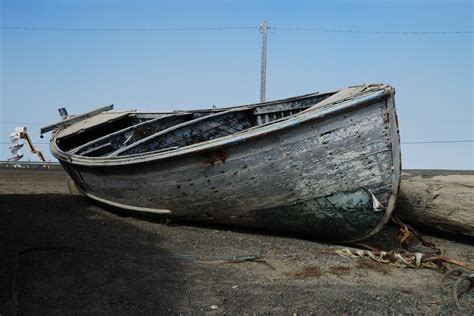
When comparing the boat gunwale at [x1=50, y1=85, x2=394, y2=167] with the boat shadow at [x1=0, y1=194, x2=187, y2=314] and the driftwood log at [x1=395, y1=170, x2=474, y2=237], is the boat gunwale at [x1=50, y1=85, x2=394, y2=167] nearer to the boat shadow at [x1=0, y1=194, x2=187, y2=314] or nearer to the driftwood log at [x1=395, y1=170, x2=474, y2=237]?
the boat shadow at [x1=0, y1=194, x2=187, y2=314]

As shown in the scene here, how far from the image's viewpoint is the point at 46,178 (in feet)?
38.6

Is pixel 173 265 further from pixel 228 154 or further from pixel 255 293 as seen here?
pixel 228 154

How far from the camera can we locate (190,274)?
4188 millimetres

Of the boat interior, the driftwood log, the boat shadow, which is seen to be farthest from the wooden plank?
the driftwood log

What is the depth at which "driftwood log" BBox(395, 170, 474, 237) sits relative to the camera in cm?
539

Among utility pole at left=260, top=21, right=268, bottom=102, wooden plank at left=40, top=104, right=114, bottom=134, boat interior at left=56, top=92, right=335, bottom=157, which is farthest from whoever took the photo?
utility pole at left=260, top=21, right=268, bottom=102

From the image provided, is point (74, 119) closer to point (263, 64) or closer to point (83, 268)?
point (83, 268)

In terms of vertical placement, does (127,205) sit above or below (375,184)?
below

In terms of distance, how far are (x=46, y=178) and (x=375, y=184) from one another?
9.36 m

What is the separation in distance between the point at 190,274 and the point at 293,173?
1553mm

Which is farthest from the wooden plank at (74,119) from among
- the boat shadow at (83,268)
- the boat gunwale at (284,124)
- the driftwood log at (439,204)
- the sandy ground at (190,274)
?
the driftwood log at (439,204)

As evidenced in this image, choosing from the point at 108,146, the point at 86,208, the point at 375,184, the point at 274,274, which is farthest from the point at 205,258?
the point at 108,146

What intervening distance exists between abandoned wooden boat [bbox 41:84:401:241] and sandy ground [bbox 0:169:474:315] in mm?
338

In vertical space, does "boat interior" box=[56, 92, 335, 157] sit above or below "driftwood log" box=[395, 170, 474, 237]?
above
